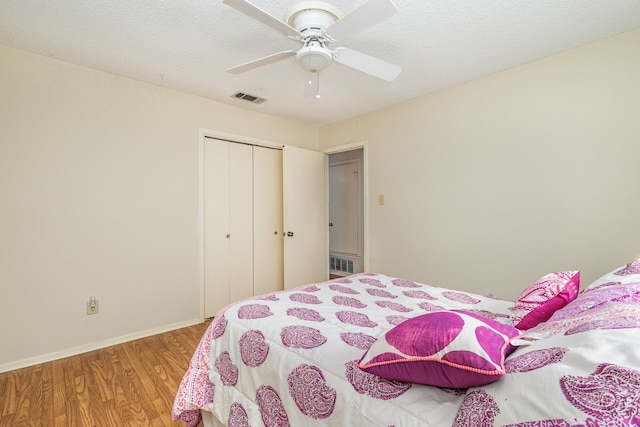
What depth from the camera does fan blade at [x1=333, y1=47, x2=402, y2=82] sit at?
1849mm

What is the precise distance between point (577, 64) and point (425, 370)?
273 centimetres

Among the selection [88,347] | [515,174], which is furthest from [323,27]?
[88,347]

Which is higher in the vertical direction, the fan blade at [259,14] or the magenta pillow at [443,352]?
the fan blade at [259,14]

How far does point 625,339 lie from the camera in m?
0.64

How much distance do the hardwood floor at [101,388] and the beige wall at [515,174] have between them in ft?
7.94

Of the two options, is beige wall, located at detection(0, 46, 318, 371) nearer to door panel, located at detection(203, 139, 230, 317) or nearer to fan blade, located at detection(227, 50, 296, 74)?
door panel, located at detection(203, 139, 230, 317)

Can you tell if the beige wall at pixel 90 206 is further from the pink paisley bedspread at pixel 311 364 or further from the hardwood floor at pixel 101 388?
the pink paisley bedspread at pixel 311 364

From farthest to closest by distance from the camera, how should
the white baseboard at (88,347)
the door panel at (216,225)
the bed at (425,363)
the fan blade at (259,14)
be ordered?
the door panel at (216,225)
the white baseboard at (88,347)
the fan blade at (259,14)
the bed at (425,363)

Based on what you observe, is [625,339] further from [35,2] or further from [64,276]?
[64,276]

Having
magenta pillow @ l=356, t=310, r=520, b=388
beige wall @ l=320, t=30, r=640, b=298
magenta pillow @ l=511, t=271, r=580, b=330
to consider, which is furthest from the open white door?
magenta pillow @ l=356, t=310, r=520, b=388

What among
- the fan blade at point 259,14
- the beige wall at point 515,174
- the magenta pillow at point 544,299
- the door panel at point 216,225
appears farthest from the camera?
the door panel at point 216,225

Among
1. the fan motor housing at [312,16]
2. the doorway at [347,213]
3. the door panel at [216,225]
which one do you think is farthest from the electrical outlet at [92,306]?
the doorway at [347,213]

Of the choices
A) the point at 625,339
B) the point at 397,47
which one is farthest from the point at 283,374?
the point at 397,47

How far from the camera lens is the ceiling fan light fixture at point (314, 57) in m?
1.73
